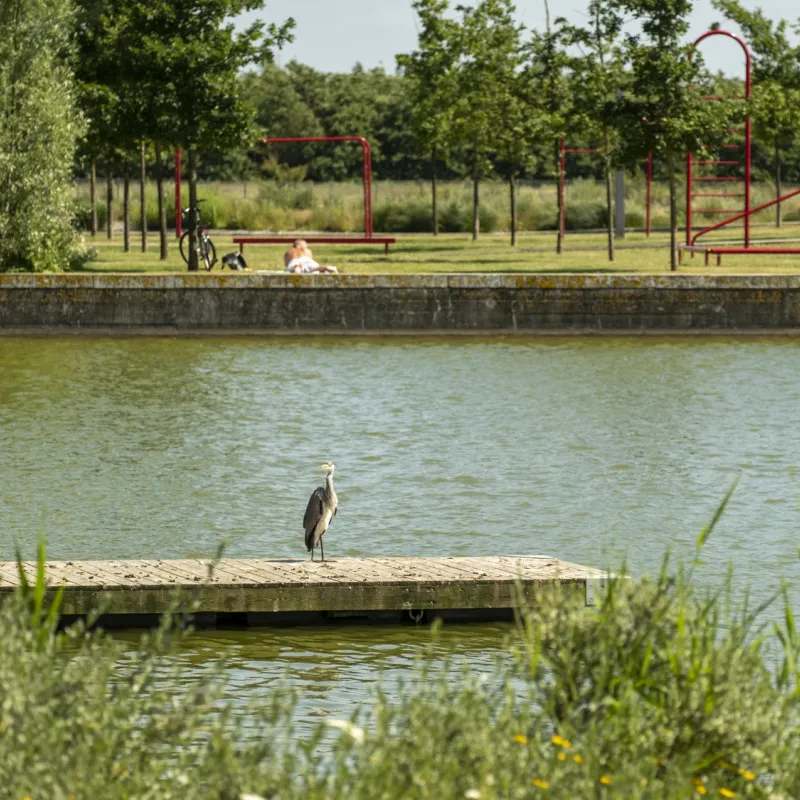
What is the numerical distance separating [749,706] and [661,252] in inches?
1251

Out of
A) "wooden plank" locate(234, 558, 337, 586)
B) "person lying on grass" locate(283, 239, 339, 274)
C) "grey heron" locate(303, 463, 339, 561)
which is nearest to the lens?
"wooden plank" locate(234, 558, 337, 586)

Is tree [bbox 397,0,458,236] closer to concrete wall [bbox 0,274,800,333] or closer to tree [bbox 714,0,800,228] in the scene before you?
tree [bbox 714,0,800,228]

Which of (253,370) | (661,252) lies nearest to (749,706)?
(253,370)

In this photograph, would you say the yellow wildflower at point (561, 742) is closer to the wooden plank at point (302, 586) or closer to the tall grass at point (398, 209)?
the wooden plank at point (302, 586)

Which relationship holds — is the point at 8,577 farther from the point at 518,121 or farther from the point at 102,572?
the point at 518,121

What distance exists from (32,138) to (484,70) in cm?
1182

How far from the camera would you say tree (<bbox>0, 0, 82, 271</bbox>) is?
29.2 m

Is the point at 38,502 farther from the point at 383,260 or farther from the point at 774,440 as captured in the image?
the point at 383,260

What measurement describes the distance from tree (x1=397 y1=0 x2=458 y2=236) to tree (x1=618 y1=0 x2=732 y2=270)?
9.36 metres


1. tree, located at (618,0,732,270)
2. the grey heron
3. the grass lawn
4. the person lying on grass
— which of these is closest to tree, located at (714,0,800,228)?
the grass lawn

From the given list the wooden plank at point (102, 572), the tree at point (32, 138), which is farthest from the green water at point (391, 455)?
the tree at point (32, 138)

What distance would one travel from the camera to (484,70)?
37875mm

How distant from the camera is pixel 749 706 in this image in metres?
5.69

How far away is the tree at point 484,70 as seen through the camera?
37844 millimetres
